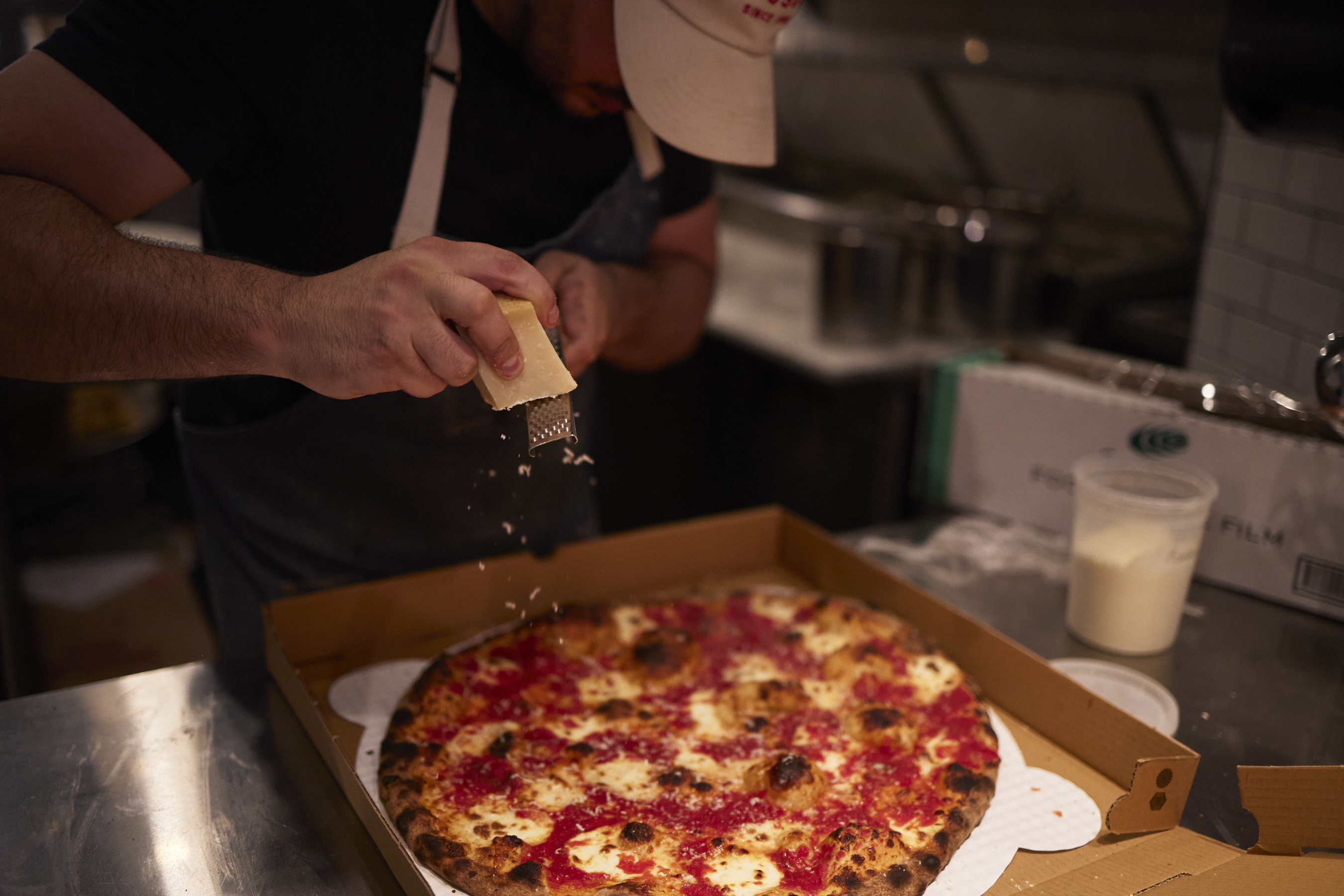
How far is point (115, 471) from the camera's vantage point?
385cm

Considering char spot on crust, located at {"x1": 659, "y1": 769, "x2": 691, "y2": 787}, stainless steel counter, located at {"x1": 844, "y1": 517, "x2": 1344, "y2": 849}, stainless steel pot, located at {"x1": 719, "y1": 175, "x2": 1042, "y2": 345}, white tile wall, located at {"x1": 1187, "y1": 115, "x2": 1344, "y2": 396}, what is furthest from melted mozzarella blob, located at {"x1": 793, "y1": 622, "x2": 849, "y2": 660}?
stainless steel pot, located at {"x1": 719, "y1": 175, "x2": 1042, "y2": 345}

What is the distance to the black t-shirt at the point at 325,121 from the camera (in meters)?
1.19

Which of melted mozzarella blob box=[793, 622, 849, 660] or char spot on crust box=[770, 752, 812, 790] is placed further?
melted mozzarella blob box=[793, 622, 849, 660]

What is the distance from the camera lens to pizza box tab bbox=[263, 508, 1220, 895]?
1038mm

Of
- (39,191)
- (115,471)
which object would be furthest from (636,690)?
(115,471)

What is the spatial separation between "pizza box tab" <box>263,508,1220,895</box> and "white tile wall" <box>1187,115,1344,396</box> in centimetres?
100

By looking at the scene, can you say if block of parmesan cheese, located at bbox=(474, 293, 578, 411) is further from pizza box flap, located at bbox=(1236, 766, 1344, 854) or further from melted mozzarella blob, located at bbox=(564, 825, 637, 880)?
pizza box flap, located at bbox=(1236, 766, 1344, 854)

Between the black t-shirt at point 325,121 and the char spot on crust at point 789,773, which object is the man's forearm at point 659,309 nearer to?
the black t-shirt at point 325,121

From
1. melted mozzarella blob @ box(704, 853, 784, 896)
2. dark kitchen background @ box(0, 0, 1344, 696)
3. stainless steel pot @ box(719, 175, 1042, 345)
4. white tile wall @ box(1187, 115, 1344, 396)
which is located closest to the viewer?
melted mozzarella blob @ box(704, 853, 784, 896)

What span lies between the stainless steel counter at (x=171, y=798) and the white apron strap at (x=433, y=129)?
641mm

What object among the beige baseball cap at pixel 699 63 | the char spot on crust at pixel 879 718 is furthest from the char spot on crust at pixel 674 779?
the beige baseball cap at pixel 699 63

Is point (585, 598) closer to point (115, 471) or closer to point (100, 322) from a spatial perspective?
point (100, 322)

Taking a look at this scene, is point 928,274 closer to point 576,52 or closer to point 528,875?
point 576,52

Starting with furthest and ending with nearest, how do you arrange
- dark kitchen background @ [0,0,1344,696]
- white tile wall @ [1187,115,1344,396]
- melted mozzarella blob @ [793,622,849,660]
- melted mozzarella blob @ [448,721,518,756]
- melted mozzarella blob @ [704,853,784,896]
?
1. dark kitchen background @ [0,0,1344,696]
2. white tile wall @ [1187,115,1344,396]
3. melted mozzarella blob @ [793,622,849,660]
4. melted mozzarella blob @ [448,721,518,756]
5. melted mozzarella blob @ [704,853,784,896]
